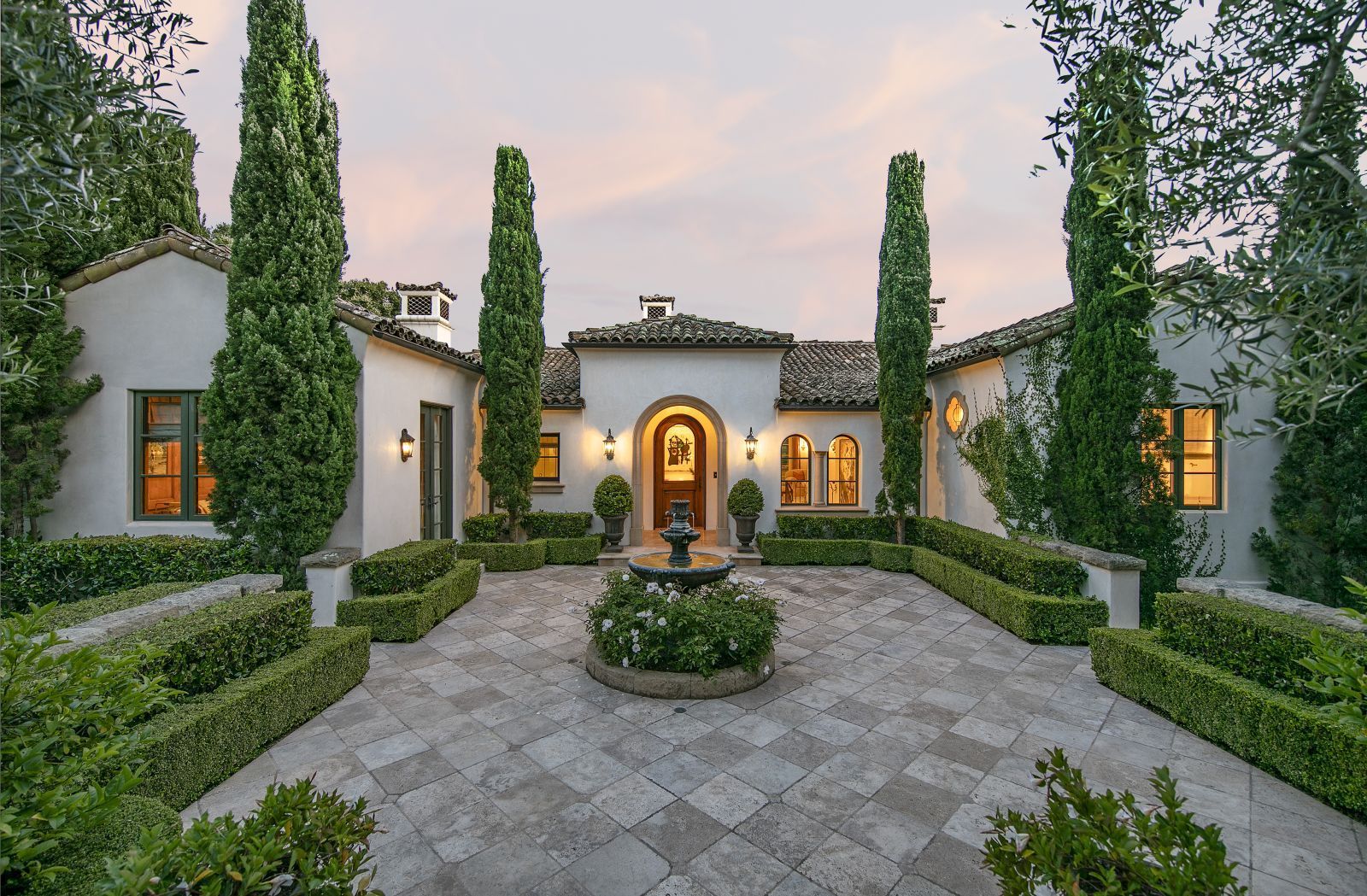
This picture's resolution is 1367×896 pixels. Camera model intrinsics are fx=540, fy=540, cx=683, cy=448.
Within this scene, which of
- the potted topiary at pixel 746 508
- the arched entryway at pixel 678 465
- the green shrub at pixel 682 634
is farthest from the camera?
the arched entryway at pixel 678 465

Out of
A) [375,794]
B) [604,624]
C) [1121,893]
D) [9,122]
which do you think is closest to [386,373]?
[604,624]

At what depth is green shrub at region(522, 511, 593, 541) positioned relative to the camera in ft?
38.3

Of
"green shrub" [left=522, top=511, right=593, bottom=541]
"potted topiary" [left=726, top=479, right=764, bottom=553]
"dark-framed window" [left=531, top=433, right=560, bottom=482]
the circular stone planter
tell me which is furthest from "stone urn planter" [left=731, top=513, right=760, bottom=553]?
the circular stone planter

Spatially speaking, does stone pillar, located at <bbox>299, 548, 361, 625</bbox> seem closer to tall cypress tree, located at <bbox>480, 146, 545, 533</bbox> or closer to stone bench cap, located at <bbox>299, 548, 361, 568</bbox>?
stone bench cap, located at <bbox>299, 548, 361, 568</bbox>

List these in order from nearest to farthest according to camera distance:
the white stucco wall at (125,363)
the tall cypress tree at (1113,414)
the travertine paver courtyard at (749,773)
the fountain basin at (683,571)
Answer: the travertine paver courtyard at (749,773)
the fountain basin at (683,571)
the tall cypress tree at (1113,414)
the white stucco wall at (125,363)

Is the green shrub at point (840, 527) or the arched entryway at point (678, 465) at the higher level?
the arched entryway at point (678, 465)

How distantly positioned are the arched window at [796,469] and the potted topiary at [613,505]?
3.79 m

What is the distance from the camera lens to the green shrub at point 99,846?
79.6 inches

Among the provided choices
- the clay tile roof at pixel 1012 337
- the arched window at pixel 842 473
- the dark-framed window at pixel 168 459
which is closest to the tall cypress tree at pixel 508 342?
the dark-framed window at pixel 168 459

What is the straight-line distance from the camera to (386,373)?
8.55m

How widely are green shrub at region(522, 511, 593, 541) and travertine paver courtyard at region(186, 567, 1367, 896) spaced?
197 inches

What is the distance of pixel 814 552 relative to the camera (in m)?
11.4

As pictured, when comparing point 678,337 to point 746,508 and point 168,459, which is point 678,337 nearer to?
point 746,508

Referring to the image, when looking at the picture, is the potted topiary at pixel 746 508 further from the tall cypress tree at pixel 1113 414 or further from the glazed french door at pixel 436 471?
the glazed french door at pixel 436 471
